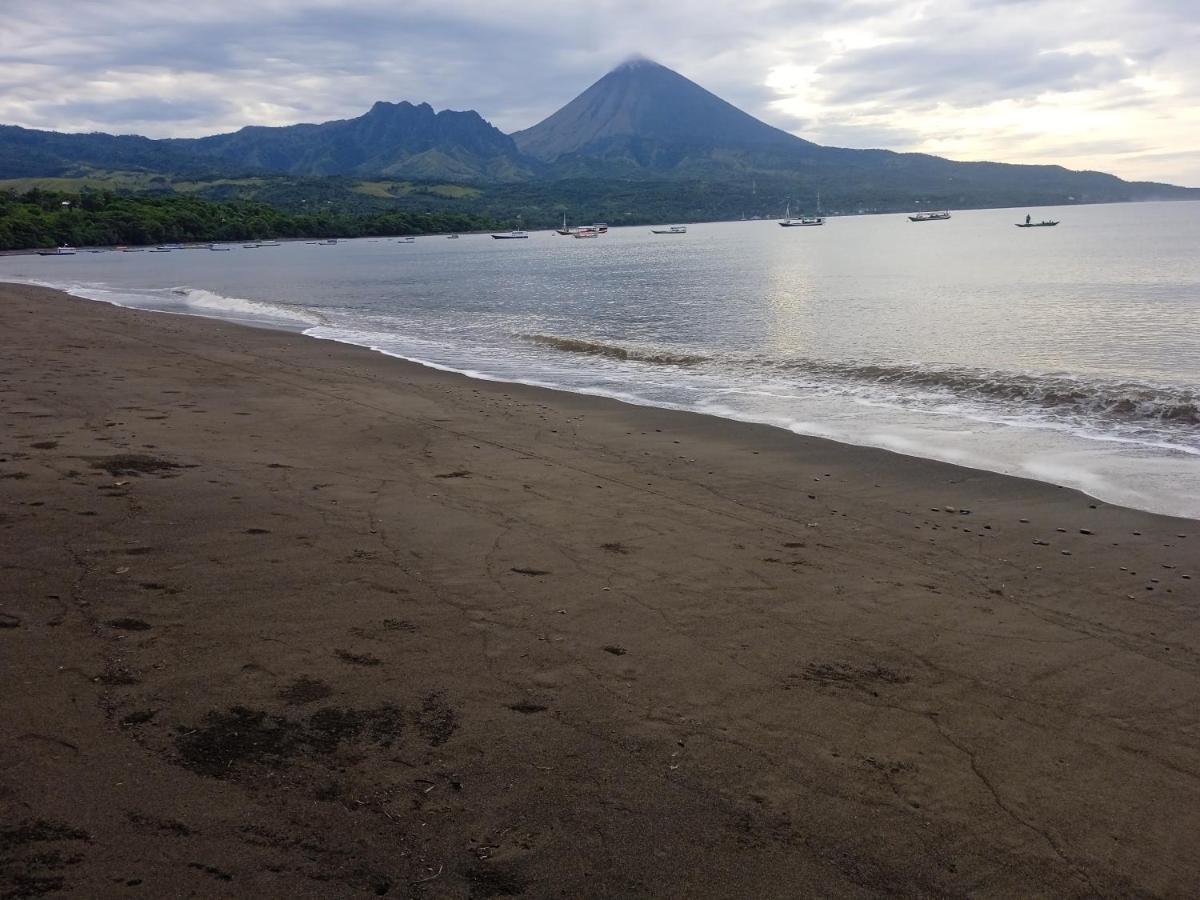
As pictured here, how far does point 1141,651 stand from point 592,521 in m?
4.53

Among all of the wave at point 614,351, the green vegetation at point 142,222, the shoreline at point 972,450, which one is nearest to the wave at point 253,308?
the wave at point 614,351

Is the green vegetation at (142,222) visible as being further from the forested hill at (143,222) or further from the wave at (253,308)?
the wave at (253,308)

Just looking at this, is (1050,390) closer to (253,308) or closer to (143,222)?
(253,308)

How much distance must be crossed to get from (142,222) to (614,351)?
139m

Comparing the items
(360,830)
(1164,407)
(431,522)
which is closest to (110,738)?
(360,830)

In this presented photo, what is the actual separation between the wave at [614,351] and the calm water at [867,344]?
4.3 inches

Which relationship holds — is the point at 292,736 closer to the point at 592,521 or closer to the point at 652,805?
the point at 652,805

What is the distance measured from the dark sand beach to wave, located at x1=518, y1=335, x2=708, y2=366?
12.7 meters

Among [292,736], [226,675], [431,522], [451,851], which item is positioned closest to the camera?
[451,851]

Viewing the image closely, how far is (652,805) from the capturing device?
3957 mm

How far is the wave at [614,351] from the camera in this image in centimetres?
2252

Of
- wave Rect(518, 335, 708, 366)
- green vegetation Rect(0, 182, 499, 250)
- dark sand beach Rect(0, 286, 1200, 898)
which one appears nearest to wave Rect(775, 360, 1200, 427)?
wave Rect(518, 335, 708, 366)

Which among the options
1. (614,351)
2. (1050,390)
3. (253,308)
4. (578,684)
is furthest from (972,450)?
(253,308)

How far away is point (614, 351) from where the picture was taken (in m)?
24.1
